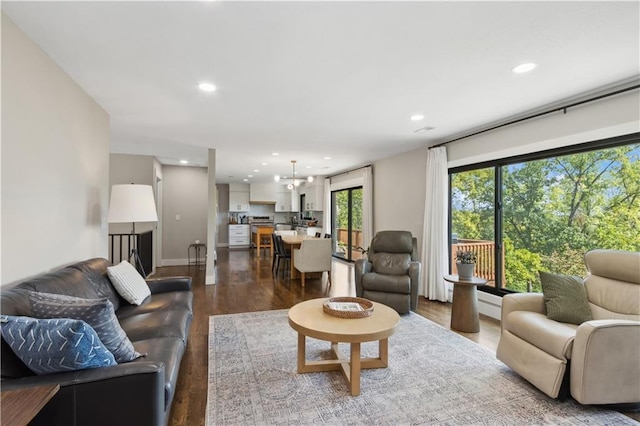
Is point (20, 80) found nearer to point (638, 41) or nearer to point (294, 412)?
point (294, 412)

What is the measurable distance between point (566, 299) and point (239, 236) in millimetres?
9681

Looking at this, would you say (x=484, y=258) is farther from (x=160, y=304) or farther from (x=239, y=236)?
(x=239, y=236)

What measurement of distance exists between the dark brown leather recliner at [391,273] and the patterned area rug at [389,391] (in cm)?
85

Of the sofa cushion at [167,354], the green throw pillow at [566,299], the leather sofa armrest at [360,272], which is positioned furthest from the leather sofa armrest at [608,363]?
the sofa cushion at [167,354]

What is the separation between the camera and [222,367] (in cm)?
260

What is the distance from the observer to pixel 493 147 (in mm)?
3920

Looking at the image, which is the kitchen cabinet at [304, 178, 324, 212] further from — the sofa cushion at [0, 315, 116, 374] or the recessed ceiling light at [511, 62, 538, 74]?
the sofa cushion at [0, 315, 116, 374]

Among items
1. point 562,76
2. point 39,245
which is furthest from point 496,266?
point 39,245

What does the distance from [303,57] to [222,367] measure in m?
2.55

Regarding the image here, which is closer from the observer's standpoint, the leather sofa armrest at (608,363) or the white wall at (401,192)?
the leather sofa armrest at (608,363)

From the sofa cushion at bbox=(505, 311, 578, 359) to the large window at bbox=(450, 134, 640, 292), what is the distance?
3.94ft

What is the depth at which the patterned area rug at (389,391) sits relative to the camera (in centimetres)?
199

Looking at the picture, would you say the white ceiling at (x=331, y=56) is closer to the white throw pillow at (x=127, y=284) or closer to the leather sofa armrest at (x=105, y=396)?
the white throw pillow at (x=127, y=284)

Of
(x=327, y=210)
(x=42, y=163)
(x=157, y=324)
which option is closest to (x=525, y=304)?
(x=157, y=324)
